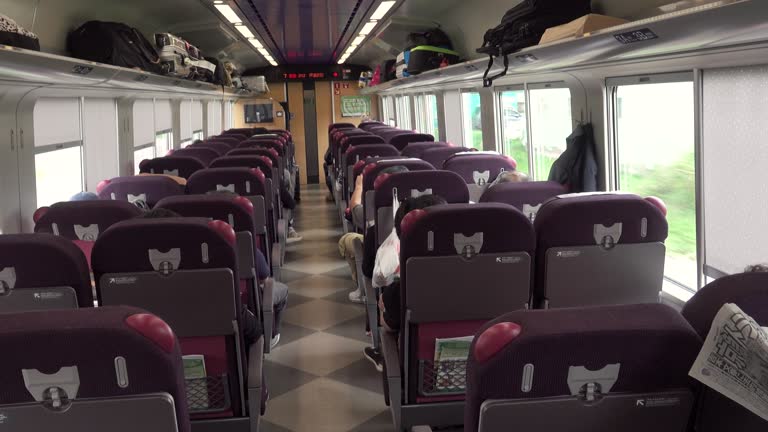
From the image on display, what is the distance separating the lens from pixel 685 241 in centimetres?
531

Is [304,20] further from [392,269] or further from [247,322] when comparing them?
[247,322]

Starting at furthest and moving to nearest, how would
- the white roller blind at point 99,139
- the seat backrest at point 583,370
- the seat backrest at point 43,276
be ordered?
the white roller blind at point 99,139
the seat backrest at point 43,276
the seat backrest at point 583,370

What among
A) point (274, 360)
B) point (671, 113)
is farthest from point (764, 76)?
point (274, 360)

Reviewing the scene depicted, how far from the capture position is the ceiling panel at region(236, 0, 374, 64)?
29.4ft

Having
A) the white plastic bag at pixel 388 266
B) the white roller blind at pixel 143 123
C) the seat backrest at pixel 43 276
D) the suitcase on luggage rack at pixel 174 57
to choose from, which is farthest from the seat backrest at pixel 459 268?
the white roller blind at pixel 143 123

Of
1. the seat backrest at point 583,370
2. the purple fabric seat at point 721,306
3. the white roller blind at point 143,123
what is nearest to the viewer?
the seat backrest at point 583,370

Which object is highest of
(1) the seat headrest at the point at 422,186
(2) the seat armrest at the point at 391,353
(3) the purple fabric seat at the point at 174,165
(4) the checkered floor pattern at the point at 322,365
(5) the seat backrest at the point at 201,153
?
(5) the seat backrest at the point at 201,153

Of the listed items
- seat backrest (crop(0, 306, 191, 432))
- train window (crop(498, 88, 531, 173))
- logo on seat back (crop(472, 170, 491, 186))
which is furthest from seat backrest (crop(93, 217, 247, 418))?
train window (crop(498, 88, 531, 173))

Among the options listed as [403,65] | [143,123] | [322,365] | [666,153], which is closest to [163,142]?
[143,123]

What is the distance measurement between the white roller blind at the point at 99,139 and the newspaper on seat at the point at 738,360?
323 inches

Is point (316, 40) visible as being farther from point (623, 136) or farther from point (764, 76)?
point (764, 76)

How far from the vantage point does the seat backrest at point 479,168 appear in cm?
741

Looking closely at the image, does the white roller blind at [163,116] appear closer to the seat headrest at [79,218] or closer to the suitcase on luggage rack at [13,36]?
the suitcase on luggage rack at [13,36]

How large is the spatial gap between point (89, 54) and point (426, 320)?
5.57m
